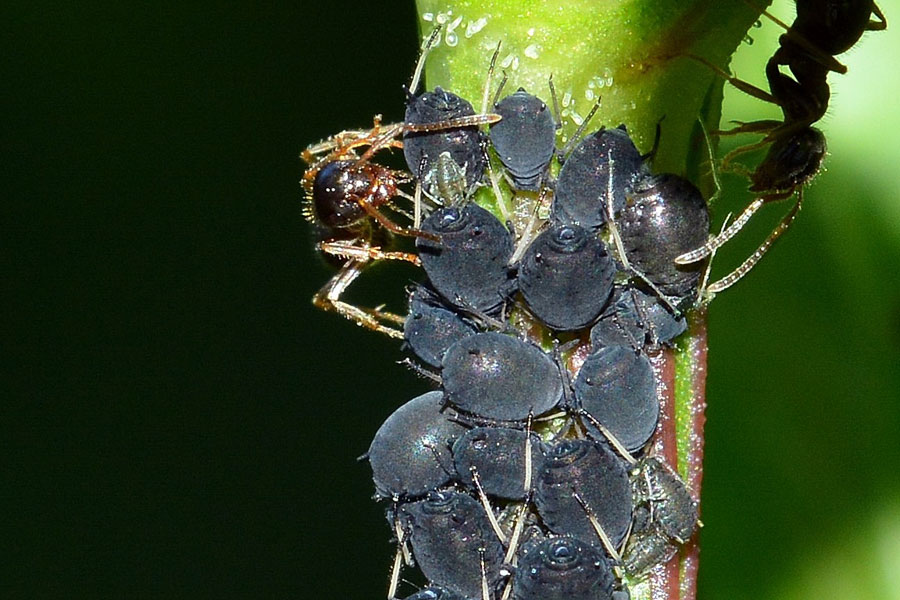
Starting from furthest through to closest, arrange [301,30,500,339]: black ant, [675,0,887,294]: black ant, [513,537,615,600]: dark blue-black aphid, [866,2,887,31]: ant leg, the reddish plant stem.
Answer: [301,30,500,339]: black ant → [866,2,887,31]: ant leg → [675,0,887,294]: black ant → the reddish plant stem → [513,537,615,600]: dark blue-black aphid

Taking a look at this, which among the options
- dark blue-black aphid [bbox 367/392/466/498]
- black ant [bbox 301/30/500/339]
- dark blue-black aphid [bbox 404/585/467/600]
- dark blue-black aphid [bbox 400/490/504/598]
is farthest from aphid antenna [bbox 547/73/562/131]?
black ant [bbox 301/30/500/339]

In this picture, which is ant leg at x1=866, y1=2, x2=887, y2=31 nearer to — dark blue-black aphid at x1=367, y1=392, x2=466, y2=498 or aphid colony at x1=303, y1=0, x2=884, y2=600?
aphid colony at x1=303, y1=0, x2=884, y2=600

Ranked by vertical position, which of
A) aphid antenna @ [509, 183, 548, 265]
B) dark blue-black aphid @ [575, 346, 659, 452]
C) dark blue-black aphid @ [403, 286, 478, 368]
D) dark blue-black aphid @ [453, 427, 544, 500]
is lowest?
dark blue-black aphid @ [453, 427, 544, 500]

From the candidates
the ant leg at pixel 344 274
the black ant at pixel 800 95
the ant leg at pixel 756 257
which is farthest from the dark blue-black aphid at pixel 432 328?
the ant leg at pixel 344 274

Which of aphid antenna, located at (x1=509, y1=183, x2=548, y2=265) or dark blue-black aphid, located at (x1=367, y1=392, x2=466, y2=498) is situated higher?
aphid antenna, located at (x1=509, y1=183, x2=548, y2=265)

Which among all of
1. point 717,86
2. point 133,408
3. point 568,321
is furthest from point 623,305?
point 133,408

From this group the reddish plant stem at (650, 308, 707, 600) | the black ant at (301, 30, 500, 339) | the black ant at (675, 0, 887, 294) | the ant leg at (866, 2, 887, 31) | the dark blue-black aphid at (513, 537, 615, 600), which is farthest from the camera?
the black ant at (301, 30, 500, 339)

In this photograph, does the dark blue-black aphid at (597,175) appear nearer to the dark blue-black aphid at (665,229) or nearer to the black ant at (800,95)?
the dark blue-black aphid at (665,229)
